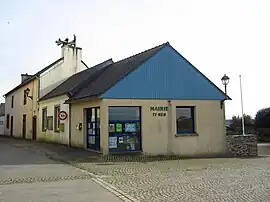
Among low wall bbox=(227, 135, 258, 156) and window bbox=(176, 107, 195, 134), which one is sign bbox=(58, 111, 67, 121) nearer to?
window bbox=(176, 107, 195, 134)

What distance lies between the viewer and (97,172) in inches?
513

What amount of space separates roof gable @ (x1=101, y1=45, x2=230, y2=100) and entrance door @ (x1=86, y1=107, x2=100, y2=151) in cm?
228

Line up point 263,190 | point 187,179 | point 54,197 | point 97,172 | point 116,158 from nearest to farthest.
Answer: point 54,197
point 263,190
point 187,179
point 97,172
point 116,158

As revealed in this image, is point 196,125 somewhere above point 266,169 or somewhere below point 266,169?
above

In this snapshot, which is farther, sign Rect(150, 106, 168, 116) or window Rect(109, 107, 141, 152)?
sign Rect(150, 106, 168, 116)

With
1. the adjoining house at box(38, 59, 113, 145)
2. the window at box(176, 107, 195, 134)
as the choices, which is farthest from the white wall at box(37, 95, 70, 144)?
the window at box(176, 107, 195, 134)

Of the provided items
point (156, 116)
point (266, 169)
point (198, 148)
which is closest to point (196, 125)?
point (198, 148)

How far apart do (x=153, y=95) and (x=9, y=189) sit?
11.3 m

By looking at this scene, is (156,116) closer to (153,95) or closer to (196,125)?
(153,95)

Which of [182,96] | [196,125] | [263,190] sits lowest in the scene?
[263,190]

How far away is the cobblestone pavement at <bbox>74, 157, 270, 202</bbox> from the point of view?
8.68 m

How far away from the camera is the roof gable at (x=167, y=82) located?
63.4ft

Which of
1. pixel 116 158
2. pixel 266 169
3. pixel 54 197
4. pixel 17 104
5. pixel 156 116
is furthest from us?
pixel 17 104

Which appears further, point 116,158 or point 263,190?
point 116,158
